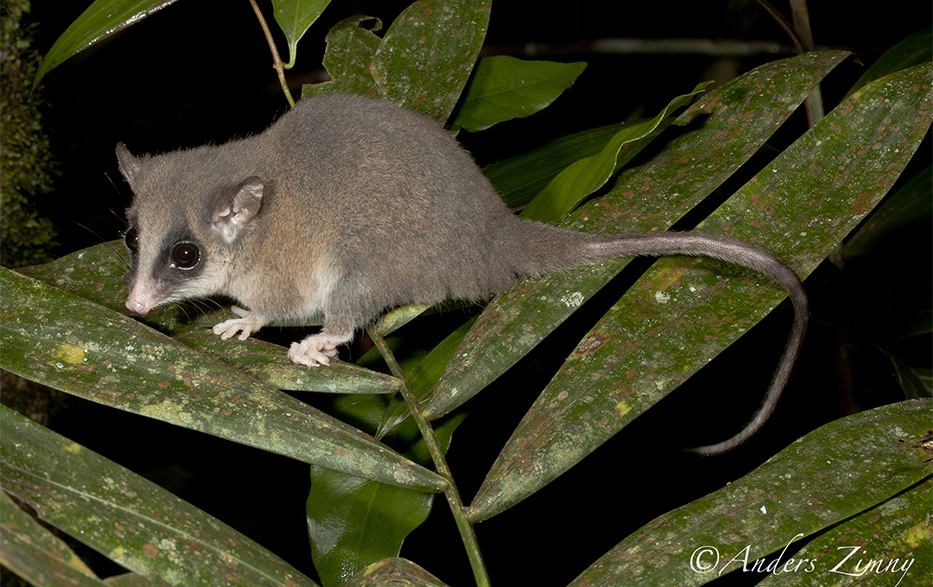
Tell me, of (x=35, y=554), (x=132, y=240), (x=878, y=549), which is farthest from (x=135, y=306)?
(x=878, y=549)

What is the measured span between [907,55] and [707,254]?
161 centimetres

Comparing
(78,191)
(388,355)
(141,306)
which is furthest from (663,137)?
(78,191)

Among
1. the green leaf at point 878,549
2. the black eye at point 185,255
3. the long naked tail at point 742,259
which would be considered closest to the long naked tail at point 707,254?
the long naked tail at point 742,259

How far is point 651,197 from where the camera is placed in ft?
7.39

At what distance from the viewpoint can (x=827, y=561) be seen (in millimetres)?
1487

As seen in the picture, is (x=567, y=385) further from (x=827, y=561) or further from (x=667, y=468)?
(x=667, y=468)

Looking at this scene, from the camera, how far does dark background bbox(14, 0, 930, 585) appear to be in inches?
130

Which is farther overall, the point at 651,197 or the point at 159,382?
the point at 651,197

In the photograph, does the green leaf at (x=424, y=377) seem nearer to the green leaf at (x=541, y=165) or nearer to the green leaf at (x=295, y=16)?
the green leaf at (x=541, y=165)

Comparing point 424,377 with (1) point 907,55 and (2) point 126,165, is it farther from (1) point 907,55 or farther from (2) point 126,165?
(1) point 907,55

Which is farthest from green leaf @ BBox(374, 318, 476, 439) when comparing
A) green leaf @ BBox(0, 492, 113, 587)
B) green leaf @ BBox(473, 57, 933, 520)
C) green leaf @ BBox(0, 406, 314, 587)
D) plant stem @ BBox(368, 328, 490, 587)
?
green leaf @ BBox(0, 492, 113, 587)

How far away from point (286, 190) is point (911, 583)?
7.33 feet

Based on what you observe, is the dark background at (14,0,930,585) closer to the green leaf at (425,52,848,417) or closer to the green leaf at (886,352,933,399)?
the green leaf at (886,352,933,399)

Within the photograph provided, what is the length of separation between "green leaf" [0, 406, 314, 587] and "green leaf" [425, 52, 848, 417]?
62 cm
